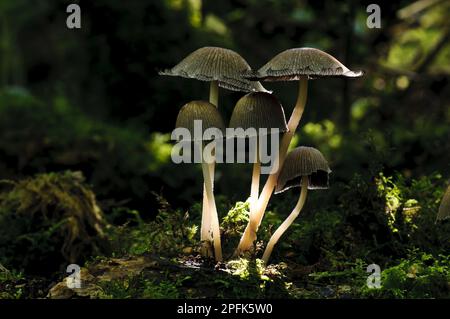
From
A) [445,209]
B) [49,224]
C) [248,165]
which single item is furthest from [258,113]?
[248,165]

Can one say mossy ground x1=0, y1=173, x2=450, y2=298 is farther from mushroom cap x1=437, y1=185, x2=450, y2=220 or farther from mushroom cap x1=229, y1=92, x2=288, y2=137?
mushroom cap x1=229, y1=92, x2=288, y2=137

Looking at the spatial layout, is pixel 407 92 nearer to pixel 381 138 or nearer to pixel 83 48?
pixel 381 138

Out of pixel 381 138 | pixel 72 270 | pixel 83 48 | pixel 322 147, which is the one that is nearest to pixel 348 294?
pixel 72 270

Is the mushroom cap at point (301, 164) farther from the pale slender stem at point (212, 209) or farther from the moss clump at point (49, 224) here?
the moss clump at point (49, 224)

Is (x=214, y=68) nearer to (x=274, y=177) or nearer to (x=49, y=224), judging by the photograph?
(x=274, y=177)

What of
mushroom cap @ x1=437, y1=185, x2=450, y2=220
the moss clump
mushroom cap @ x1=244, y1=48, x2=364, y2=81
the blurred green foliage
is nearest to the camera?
mushroom cap @ x1=244, y1=48, x2=364, y2=81

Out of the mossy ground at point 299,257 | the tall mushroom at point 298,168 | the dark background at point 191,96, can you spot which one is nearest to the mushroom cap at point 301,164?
the tall mushroom at point 298,168

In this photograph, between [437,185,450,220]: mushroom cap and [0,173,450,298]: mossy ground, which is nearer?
[0,173,450,298]: mossy ground

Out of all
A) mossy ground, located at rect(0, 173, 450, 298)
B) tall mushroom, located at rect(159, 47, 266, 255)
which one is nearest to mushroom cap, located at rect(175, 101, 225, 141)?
tall mushroom, located at rect(159, 47, 266, 255)
